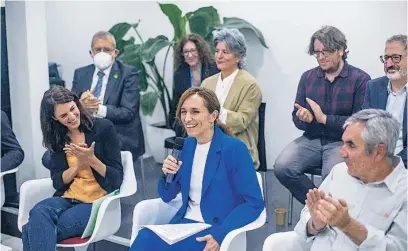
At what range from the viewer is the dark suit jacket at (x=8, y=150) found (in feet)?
12.3

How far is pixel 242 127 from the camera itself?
3947mm

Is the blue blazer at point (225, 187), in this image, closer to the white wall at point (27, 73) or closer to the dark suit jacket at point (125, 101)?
the dark suit jacket at point (125, 101)

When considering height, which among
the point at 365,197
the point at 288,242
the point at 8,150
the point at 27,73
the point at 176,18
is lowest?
the point at 288,242

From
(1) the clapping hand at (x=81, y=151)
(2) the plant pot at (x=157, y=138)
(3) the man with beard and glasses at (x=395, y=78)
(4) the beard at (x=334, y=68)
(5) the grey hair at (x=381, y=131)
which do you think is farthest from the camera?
(2) the plant pot at (x=157, y=138)

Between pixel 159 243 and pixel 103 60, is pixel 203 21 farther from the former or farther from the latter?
pixel 159 243

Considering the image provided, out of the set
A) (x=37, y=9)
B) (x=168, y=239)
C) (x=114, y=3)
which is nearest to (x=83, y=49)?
(x=114, y=3)

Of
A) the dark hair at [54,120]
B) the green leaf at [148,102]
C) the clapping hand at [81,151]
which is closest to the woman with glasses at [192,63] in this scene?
the green leaf at [148,102]

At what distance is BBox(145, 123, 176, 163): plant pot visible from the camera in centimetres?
576

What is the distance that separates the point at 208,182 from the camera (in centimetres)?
286

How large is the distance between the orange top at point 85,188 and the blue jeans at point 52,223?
54 millimetres

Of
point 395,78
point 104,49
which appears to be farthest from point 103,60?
point 395,78

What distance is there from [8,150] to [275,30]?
2.72 meters

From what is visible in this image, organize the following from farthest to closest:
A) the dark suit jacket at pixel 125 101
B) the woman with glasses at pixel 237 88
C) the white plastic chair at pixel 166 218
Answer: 1. the dark suit jacket at pixel 125 101
2. the woman with glasses at pixel 237 88
3. the white plastic chair at pixel 166 218

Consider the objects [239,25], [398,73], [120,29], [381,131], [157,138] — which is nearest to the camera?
[381,131]
